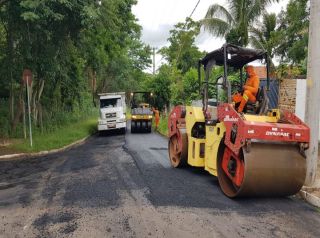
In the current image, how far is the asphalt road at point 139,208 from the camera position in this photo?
617 cm

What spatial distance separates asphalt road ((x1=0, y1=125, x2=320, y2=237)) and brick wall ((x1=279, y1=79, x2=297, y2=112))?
5.39 meters

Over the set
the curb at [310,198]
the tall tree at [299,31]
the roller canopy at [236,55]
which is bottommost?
the curb at [310,198]

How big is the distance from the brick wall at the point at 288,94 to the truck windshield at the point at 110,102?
13703mm

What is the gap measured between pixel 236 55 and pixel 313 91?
190 cm

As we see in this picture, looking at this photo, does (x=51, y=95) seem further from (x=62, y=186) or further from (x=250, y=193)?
(x=250, y=193)

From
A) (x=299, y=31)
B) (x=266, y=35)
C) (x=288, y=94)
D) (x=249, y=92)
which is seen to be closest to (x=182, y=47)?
(x=266, y=35)

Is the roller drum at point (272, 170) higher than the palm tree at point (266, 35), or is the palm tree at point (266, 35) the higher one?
the palm tree at point (266, 35)

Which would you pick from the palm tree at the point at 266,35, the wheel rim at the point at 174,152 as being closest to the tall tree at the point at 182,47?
the palm tree at the point at 266,35

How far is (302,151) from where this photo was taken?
25.4 feet

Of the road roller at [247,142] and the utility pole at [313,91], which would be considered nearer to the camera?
the road roller at [247,142]

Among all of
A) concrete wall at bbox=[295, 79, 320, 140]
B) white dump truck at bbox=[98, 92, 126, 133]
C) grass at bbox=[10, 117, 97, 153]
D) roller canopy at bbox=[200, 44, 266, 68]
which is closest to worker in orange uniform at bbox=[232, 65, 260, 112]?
roller canopy at bbox=[200, 44, 266, 68]

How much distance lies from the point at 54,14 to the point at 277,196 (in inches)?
355

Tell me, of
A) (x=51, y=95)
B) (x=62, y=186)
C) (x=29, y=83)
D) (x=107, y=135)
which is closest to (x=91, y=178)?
(x=62, y=186)

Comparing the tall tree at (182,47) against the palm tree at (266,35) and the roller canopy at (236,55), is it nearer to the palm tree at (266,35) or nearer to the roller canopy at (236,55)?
the palm tree at (266,35)
